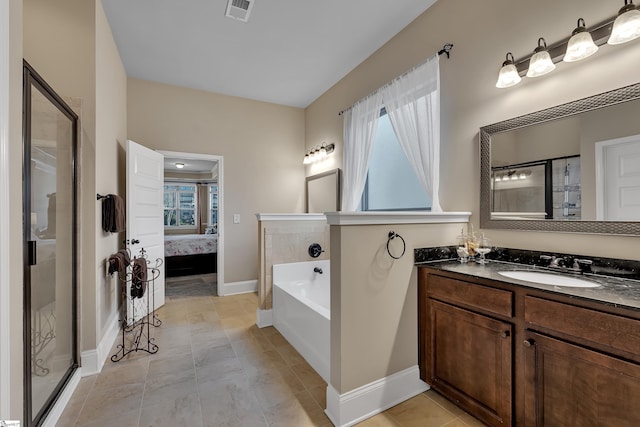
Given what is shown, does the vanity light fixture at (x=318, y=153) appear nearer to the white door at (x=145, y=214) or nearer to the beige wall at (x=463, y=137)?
the beige wall at (x=463, y=137)

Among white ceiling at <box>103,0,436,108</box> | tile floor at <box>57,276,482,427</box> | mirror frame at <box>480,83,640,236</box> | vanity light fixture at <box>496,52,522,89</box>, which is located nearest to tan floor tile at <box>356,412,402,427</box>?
tile floor at <box>57,276,482,427</box>

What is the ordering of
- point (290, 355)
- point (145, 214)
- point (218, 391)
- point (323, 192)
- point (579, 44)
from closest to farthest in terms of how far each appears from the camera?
point (579, 44), point (218, 391), point (290, 355), point (145, 214), point (323, 192)

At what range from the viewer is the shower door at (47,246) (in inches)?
55.7

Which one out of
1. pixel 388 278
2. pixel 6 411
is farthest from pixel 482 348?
pixel 6 411

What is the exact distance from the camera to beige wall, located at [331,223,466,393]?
1.59m

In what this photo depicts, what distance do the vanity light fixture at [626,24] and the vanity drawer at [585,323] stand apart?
1.27m

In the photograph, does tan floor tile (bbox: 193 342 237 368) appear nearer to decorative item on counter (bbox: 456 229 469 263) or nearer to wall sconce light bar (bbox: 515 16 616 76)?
decorative item on counter (bbox: 456 229 469 263)

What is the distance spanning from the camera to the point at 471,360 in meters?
1.54

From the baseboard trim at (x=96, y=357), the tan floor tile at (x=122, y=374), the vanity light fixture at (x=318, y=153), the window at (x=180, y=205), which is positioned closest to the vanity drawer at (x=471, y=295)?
the tan floor tile at (x=122, y=374)

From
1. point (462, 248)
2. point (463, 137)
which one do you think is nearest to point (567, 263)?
point (462, 248)

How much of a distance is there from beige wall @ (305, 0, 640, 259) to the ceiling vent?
141 cm

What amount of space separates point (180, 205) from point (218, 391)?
7.01 m

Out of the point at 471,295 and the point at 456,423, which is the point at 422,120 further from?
the point at 456,423

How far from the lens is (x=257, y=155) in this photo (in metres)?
4.38
